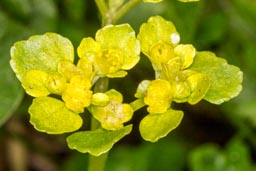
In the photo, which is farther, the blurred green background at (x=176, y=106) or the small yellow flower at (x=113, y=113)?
the blurred green background at (x=176, y=106)

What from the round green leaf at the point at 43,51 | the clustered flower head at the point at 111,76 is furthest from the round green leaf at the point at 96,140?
the round green leaf at the point at 43,51

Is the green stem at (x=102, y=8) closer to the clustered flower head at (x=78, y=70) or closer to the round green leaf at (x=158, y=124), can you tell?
the clustered flower head at (x=78, y=70)

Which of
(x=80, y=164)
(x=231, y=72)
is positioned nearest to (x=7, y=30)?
(x=80, y=164)

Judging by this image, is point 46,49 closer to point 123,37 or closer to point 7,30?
point 123,37

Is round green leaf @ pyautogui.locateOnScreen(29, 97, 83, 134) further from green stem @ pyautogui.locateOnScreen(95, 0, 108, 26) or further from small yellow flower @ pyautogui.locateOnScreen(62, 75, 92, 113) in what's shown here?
green stem @ pyautogui.locateOnScreen(95, 0, 108, 26)

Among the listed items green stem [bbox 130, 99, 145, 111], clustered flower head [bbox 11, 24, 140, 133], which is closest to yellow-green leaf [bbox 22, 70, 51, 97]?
clustered flower head [bbox 11, 24, 140, 133]

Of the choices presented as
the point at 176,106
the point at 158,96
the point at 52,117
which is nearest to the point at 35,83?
the point at 52,117
